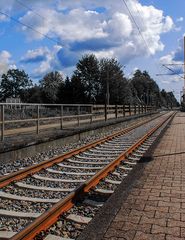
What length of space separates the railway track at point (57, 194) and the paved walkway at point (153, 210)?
0.48m

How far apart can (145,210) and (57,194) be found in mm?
1852

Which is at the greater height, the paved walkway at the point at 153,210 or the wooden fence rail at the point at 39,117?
the wooden fence rail at the point at 39,117

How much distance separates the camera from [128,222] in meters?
5.76

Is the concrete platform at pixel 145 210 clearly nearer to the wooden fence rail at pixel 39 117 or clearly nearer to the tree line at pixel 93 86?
the wooden fence rail at pixel 39 117

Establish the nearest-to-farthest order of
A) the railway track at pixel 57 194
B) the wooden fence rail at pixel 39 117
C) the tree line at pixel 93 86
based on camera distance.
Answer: the railway track at pixel 57 194 → the wooden fence rail at pixel 39 117 → the tree line at pixel 93 86

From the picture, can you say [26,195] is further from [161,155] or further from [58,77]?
[58,77]

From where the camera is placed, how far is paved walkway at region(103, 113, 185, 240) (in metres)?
5.29

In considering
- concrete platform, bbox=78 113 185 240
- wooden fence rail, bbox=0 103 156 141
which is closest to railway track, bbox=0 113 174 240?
concrete platform, bbox=78 113 185 240

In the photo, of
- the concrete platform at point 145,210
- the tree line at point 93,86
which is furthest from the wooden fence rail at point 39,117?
the tree line at point 93,86

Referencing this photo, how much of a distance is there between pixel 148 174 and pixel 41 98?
124 m

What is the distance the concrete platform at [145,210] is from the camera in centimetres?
529

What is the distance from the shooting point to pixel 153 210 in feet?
20.9

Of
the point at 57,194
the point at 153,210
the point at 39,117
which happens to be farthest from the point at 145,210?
the point at 39,117

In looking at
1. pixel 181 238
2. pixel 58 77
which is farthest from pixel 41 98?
pixel 181 238
